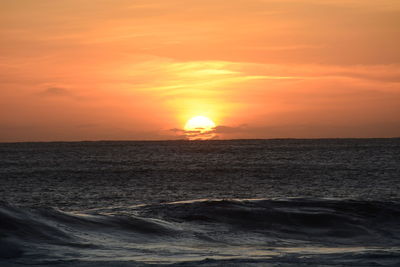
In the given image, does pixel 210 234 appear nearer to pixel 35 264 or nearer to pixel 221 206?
pixel 221 206

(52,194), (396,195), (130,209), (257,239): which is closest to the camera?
(257,239)

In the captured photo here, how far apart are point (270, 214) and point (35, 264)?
1201 cm

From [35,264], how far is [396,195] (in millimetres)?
30555

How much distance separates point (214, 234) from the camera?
2017 centimetres

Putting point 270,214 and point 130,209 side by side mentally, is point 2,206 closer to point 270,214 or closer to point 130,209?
point 130,209

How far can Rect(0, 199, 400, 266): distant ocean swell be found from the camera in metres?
14.9

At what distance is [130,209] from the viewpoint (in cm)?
2620

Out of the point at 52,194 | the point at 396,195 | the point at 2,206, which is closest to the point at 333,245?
the point at 2,206

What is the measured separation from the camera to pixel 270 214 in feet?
78.2

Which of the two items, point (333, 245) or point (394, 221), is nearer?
point (333, 245)

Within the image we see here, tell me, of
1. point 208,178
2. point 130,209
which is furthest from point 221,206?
point 208,178

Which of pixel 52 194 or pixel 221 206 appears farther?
pixel 52 194

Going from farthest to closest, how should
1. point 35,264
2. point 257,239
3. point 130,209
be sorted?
point 130,209 → point 257,239 → point 35,264

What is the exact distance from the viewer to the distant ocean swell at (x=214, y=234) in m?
14.9
